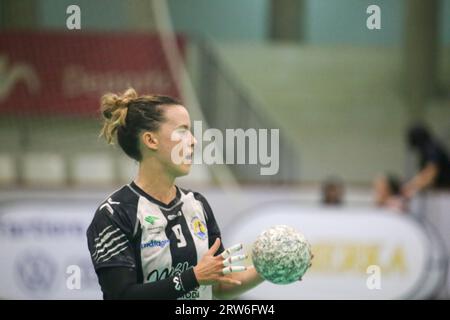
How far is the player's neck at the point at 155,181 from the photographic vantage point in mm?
3354

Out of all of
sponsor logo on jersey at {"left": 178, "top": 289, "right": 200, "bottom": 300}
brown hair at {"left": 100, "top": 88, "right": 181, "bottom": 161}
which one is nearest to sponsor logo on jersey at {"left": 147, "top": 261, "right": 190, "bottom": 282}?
sponsor logo on jersey at {"left": 178, "top": 289, "right": 200, "bottom": 300}

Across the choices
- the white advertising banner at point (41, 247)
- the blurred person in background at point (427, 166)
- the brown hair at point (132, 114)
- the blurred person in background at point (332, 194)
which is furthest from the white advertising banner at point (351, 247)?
the brown hair at point (132, 114)

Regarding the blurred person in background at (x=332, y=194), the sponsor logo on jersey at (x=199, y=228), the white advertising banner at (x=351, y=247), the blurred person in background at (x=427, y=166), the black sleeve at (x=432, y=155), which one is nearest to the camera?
the sponsor logo on jersey at (x=199, y=228)

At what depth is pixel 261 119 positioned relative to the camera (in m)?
9.12

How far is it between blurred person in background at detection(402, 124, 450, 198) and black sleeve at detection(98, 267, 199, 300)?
5.24 meters

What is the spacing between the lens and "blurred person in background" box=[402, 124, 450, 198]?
8141mm

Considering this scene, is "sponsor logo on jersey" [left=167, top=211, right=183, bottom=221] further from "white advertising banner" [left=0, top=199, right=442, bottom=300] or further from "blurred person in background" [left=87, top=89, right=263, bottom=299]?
"white advertising banner" [left=0, top=199, right=442, bottom=300]

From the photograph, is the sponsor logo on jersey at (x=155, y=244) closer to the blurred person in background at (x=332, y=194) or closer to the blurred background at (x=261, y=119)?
the blurred background at (x=261, y=119)

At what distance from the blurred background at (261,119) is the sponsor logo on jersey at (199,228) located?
4.11m

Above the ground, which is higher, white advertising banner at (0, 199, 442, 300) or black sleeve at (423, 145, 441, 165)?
black sleeve at (423, 145, 441, 165)

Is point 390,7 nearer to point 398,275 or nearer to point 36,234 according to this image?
point 398,275

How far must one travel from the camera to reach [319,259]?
7676 millimetres
